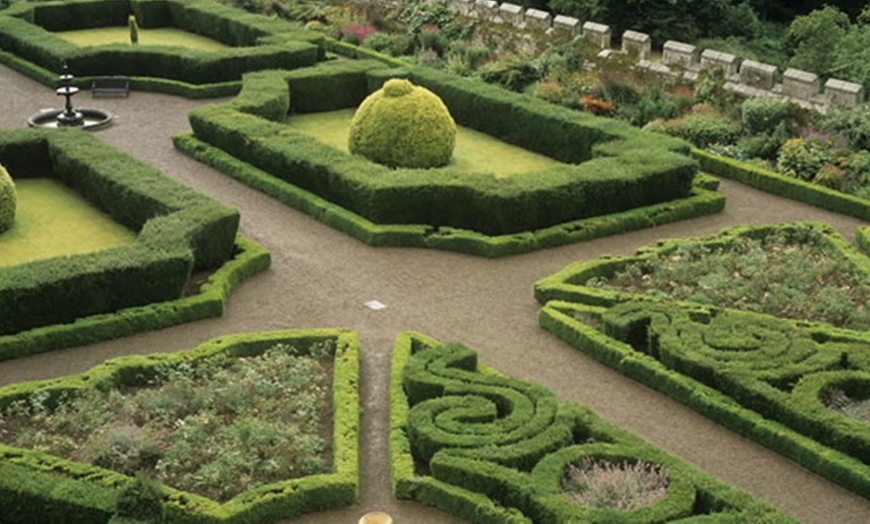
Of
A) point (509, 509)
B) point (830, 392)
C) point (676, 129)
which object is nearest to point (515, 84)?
point (676, 129)

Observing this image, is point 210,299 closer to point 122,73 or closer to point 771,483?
point 771,483

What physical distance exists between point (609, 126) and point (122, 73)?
14.6 m

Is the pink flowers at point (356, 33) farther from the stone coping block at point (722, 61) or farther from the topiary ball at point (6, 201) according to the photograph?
the topiary ball at point (6, 201)

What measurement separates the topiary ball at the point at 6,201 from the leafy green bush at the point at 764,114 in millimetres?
15802

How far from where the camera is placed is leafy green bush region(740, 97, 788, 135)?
27297 mm

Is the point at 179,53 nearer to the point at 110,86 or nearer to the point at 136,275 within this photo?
the point at 110,86

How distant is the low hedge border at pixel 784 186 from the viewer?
78.8ft

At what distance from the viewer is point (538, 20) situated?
34.9 metres

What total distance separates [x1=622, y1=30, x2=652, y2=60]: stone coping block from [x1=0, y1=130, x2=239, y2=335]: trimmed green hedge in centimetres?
1385

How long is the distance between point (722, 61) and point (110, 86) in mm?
16195

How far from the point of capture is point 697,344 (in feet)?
57.4

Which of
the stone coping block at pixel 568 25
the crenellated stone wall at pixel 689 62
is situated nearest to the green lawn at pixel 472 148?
the crenellated stone wall at pixel 689 62

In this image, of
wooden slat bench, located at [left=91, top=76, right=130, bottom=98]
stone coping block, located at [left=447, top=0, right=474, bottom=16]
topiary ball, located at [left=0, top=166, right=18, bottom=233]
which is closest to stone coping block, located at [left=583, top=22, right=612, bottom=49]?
stone coping block, located at [left=447, top=0, right=474, bottom=16]

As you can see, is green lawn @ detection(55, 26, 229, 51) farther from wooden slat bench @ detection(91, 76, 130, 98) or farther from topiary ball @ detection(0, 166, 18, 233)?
topiary ball @ detection(0, 166, 18, 233)
